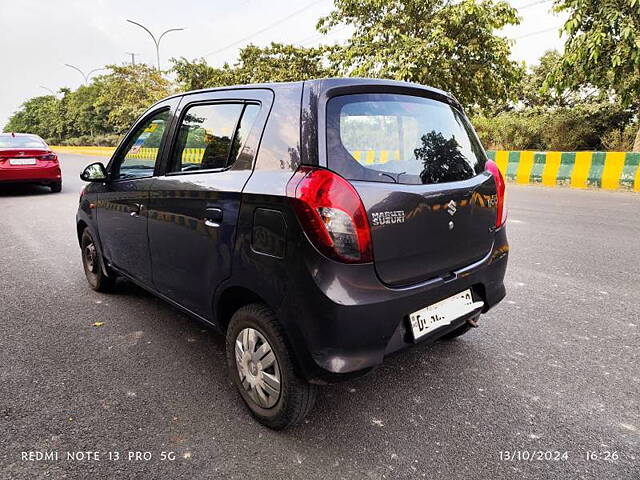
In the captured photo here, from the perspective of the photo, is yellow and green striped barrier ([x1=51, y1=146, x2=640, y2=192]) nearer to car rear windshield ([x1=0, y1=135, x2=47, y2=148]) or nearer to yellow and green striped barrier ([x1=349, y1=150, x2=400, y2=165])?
yellow and green striped barrier ([x1=349, y1=150, x2=400, y2=165])

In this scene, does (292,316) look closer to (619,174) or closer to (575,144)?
(619,174)

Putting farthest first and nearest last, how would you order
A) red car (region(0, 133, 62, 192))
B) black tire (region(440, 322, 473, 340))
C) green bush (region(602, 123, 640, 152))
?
green bush (region(602, 123, 640, 152)) → red car (region(0, 133, 62, 192)) → black tire (region(440, 322, 473, 340))

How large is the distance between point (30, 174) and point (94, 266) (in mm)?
8083

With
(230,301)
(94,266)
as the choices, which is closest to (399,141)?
(230,301)

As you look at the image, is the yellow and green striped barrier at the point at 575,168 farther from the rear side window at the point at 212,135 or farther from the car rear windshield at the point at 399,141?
the rear side window at the point at 212,135

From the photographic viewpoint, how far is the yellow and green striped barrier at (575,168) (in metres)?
10.8

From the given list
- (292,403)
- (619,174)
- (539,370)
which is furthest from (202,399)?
(619,174)

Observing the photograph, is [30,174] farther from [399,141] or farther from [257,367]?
[399,141]

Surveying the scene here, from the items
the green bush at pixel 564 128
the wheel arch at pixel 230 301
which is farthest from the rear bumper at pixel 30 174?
the green bush at pixel 564 128

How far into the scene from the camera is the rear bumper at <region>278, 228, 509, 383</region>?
191cm

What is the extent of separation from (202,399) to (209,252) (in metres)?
0.77

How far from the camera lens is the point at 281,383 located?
6.97ft

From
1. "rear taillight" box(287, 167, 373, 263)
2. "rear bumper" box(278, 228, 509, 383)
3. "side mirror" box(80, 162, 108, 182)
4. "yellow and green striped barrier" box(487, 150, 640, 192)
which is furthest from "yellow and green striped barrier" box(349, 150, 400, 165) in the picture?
"yellow and green striped barrier" box(487, 150, 640, 192)

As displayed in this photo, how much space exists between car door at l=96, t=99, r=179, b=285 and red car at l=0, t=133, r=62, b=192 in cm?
840
